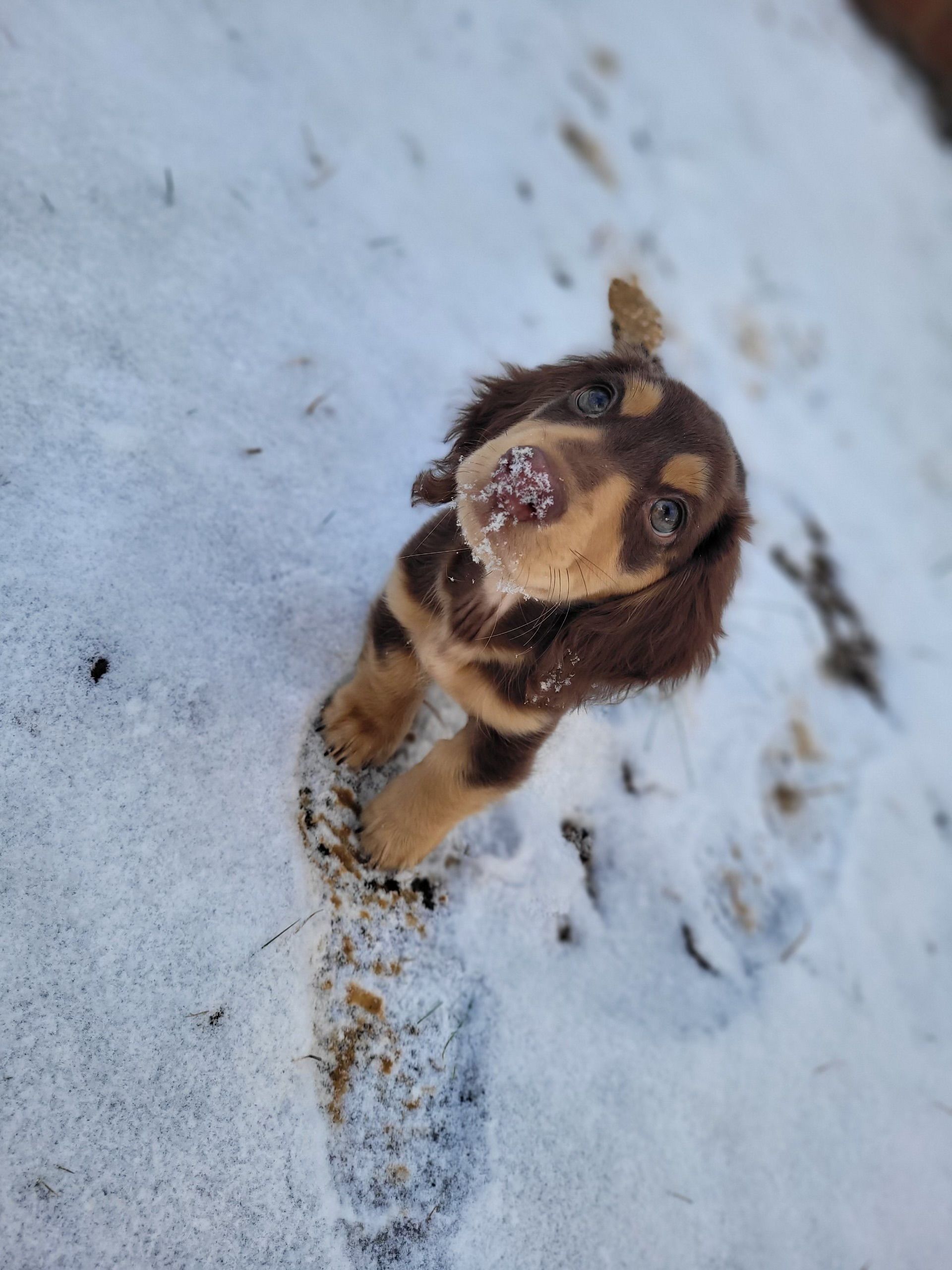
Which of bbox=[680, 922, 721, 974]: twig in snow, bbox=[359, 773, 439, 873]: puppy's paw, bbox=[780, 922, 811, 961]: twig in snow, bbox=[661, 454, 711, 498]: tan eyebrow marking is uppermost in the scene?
bbox=[661, 454, 711, 498]: tan eyebrow marking

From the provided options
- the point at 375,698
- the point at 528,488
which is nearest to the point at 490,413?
the point at 528,488

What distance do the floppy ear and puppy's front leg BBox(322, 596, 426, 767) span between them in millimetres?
353

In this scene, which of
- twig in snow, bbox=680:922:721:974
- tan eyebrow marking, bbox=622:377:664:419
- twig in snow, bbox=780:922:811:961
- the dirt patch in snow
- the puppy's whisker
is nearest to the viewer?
the puppy's whisker

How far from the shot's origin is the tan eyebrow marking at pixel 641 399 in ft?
5.00

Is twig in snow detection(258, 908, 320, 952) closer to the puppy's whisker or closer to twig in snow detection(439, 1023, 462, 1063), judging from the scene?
twig in snow detection(439, 1023, 462, 1063)

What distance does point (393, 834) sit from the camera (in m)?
1.78

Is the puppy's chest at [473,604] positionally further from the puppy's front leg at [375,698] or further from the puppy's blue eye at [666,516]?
the puppy's blue eye at [666,516]

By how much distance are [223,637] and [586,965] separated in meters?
1.22

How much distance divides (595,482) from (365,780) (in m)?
0.97

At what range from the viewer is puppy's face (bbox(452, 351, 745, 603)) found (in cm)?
132

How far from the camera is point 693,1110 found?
1.97m

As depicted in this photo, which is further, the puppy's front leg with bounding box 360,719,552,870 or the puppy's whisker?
the puppy's front leg with bounding box 360,719,552,870

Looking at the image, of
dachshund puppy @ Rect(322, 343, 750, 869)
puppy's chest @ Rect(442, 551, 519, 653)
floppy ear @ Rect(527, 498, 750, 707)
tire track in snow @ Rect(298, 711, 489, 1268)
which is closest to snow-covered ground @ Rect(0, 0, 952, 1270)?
tire track in snow @ Rect(298, 711, 489, 1268)

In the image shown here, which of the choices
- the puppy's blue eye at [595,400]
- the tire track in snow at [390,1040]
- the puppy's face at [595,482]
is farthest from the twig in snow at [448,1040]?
the puppy's blue eye at [595,400]
